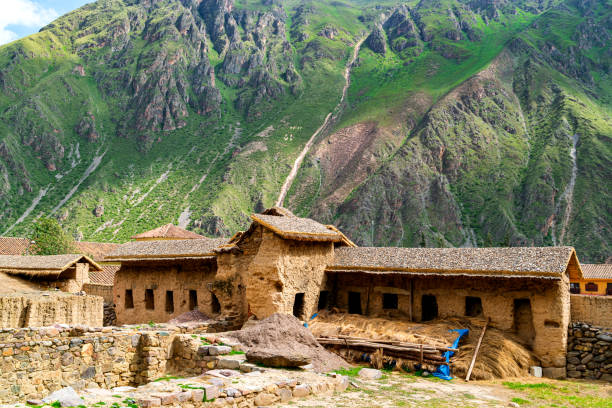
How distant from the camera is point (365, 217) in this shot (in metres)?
86.4

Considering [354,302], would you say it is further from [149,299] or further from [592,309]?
[149,299]

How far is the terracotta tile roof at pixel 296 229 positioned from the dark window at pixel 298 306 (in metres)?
2.57

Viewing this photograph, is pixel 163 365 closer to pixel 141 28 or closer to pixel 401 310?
pixel 401 310

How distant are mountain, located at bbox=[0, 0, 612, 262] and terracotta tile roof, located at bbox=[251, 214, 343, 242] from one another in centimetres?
4885

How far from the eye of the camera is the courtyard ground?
493 inches

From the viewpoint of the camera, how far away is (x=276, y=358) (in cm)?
1409

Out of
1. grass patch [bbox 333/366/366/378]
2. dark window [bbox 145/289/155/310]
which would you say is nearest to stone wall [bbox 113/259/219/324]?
dark window [bbox 145/289/155/310]

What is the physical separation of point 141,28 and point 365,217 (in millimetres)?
108684

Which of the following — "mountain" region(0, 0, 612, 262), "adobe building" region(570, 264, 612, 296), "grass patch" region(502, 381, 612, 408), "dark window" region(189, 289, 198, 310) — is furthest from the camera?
"mountain" region(0, 0, 612, 262)

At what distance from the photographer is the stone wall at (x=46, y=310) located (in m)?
19.2

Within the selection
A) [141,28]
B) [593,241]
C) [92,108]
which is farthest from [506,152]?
[141,28]

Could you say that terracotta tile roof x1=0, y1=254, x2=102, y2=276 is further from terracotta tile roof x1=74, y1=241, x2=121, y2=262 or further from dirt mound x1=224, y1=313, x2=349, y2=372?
terracotta tile roof x1=74, y1=241, x2=121, y2=262

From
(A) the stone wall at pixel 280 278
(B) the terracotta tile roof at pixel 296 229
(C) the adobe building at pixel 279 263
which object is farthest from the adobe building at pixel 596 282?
(A) the stone wall at pixel 280 278

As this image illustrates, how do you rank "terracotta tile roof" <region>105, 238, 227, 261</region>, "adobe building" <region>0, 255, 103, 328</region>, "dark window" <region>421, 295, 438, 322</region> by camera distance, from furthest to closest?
"terracotta tile roof" <region>105, 238, 227, 261</region> → "dark window" <region>421, 295, 438, 322</region> → "adobe building" <region>0, 255, 103, 328</region>
